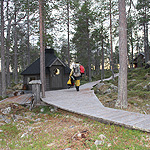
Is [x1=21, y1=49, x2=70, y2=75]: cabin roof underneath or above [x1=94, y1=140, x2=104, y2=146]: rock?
above

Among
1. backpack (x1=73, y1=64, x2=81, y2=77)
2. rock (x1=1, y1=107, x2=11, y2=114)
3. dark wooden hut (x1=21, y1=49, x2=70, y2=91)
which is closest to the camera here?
rock (x1=1, y1=107, x2=11, y2=114)

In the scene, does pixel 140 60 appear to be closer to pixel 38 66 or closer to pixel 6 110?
pixel 38 66

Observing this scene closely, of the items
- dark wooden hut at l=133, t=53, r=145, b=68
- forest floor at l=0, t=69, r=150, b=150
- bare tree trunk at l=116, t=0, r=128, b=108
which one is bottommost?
forest floor at l=0, t=69, r=150, b=150

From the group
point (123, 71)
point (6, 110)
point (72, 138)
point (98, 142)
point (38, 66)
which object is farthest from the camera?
point (38, 66)

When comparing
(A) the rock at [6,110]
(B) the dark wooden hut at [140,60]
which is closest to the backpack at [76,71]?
(A) the rock at [6,110]

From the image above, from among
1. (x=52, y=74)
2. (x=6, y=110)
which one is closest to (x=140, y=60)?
(x=52, y=74)

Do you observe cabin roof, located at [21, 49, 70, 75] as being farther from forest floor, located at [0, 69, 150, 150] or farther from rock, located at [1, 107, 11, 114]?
forest floor, located at [0, 69, 150, 150]

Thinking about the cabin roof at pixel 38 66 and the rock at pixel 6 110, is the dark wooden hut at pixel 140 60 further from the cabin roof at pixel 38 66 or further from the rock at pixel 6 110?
the rock at pixel 6 110

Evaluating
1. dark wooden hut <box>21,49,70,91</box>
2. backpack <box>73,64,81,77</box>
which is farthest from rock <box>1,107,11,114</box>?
dark wooden hut <box>21,49,70,91</box>

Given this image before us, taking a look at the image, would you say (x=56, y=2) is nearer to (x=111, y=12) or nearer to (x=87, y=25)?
(x=111, y=12)

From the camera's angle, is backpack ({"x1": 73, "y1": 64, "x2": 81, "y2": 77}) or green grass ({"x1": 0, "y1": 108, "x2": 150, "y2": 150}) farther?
backpack ({"x1": 73, "y1": 64, "x2": 81, "y2": 77})

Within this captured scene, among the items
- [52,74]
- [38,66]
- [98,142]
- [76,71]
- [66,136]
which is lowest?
[66,136]

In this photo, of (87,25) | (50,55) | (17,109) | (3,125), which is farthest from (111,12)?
(3,125)

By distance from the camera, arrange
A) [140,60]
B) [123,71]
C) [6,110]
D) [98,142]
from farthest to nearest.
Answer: [140,60] < [6,110] < [123,71] < [98,142]
